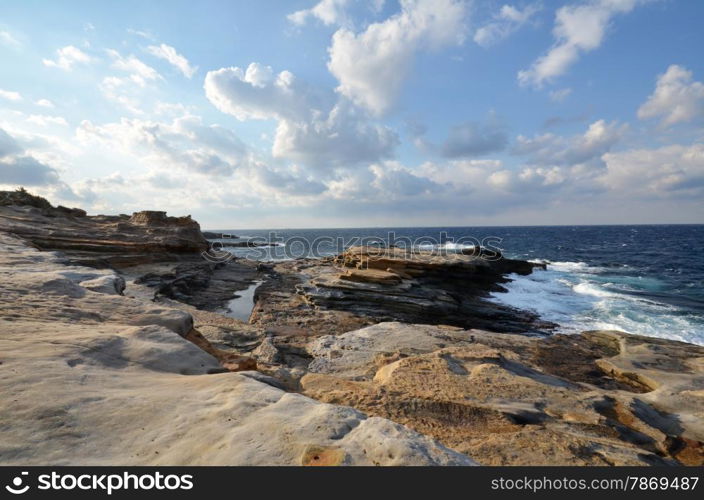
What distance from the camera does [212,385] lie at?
4.75m

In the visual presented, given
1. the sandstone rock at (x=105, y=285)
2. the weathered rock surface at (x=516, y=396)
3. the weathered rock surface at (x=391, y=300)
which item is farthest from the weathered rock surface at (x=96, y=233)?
the weathered rock surface at (x=516, y=396)

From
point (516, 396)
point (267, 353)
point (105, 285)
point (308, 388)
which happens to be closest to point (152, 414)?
point (308, 388)

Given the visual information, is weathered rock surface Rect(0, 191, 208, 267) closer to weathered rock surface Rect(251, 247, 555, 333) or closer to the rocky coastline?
the rocky coastline

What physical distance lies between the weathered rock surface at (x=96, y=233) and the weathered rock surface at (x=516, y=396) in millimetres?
15796

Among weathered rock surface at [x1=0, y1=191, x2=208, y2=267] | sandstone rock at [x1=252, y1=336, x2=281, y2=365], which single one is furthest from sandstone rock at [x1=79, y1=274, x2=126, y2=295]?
weathered rock surface at [x1=0, y1=191, x2=208, y2=267]

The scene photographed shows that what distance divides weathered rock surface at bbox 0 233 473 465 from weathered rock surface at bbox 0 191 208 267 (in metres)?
14.1

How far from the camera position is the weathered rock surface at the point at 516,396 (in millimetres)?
6062

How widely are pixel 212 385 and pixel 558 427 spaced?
6.86m

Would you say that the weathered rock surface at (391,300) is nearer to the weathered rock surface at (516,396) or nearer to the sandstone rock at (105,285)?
the weathered rock surface at (516,396)

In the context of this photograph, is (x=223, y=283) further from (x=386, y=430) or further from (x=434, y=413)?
(x=386, y=430)

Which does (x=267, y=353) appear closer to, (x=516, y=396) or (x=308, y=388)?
(x=308, y=388)

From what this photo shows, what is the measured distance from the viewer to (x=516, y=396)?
25.1ft

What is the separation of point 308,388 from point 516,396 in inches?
198
